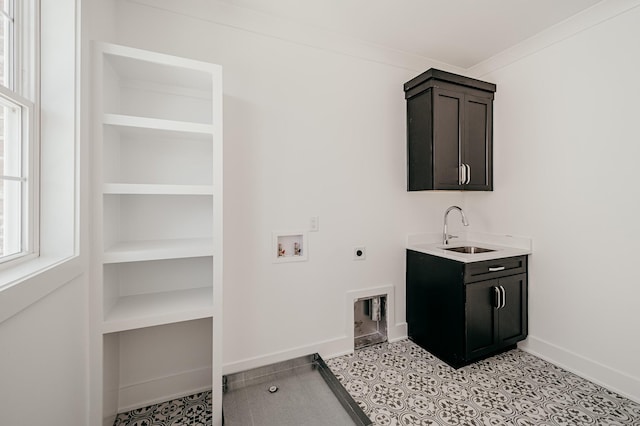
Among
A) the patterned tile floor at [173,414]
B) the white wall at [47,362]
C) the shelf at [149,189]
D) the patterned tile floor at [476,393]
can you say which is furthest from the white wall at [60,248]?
the patterned tile floor at [476,393]

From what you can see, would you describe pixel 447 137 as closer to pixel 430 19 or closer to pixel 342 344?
pixel 430 19

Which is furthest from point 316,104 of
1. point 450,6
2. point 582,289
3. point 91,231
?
point 582,289

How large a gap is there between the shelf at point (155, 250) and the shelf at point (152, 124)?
66 cm

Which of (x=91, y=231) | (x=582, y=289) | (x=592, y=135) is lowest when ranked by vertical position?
(x=582, y=289)

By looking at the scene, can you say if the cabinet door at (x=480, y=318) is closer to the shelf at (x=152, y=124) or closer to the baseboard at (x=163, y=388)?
the baseboard at (x=163, y=388)

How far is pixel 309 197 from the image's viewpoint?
2.22 meters

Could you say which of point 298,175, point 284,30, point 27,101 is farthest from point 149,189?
point 284,30

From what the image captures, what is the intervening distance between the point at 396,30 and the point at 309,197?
149cm

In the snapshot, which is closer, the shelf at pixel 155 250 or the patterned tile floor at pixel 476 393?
the shelf at pixel 155 250

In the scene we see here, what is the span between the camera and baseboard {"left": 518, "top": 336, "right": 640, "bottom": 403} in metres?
1.81

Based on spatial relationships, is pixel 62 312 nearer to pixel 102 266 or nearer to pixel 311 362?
pixel 102 266

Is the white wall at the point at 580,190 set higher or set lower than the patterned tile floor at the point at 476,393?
higher

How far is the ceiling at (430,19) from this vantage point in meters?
A: 1.91

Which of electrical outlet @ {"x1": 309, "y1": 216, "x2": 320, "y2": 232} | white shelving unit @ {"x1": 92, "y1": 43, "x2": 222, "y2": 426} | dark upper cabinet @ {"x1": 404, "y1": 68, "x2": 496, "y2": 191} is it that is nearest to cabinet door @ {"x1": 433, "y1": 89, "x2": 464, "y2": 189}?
dark upper cabinet @ {"x1": 404, "y1": 68, "x2": 496, "y2": 191}
